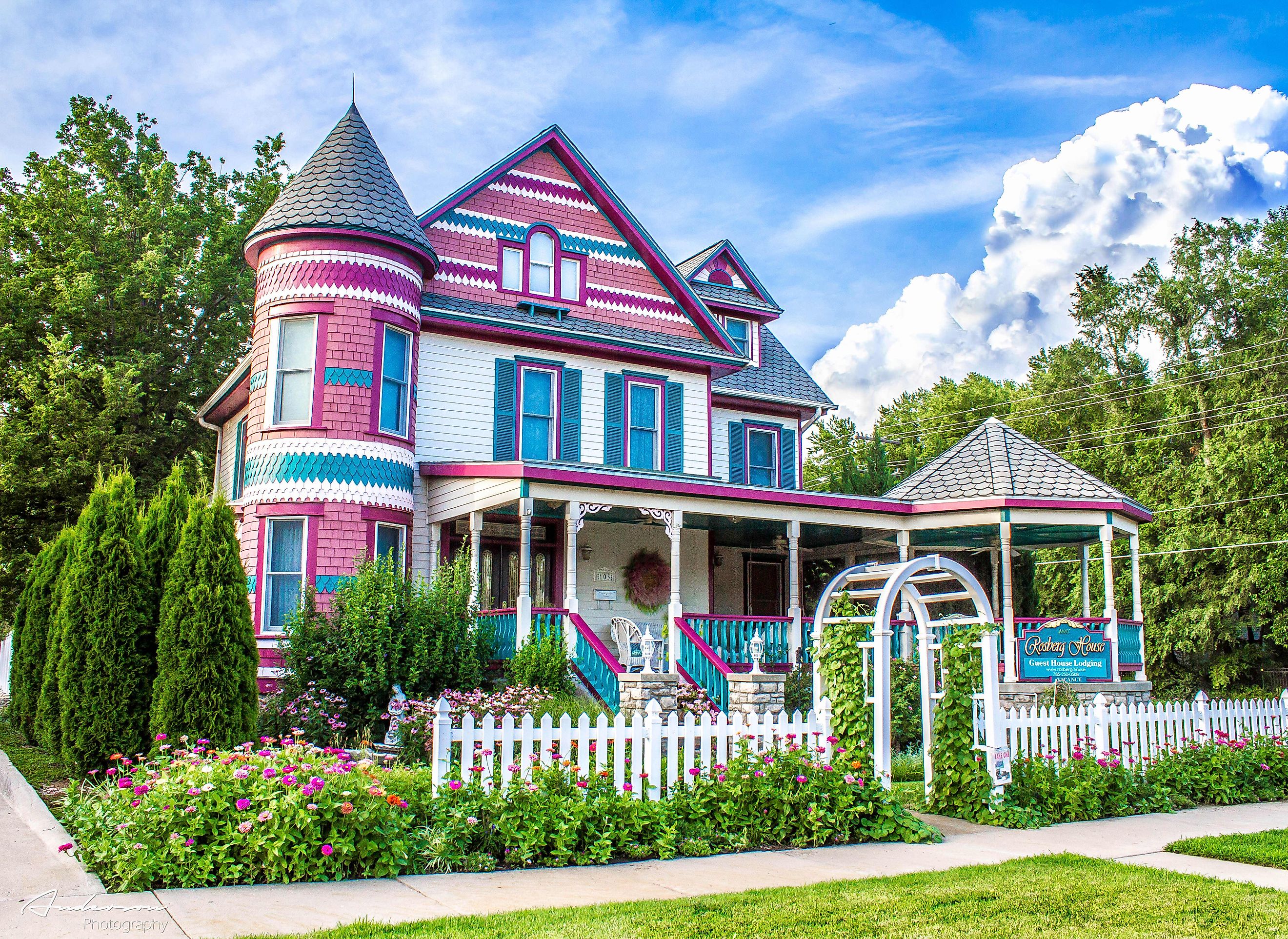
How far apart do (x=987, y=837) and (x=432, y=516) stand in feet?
33.7

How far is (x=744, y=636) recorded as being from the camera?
53.5 ft

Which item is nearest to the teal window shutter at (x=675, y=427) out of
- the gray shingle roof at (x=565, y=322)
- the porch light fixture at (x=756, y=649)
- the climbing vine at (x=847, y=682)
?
the gray shingle roof at (x=565, y=322)

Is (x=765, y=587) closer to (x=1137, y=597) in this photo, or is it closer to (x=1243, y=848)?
(x=1137, y=597)

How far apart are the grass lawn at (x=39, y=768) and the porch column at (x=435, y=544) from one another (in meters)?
5.82

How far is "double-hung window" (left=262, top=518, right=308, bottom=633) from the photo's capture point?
1510 cm

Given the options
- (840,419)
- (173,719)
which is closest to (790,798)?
(173,719)

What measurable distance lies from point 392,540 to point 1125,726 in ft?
34.0

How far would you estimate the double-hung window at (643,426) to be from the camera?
760 inches

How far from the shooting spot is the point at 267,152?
30.6 m

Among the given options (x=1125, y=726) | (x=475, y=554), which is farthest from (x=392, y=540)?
(x=1125, y=726)

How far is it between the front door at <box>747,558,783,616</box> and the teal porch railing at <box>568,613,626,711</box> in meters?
7.25

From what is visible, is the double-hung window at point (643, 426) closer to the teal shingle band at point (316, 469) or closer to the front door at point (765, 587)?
the front door at point (765, 587)

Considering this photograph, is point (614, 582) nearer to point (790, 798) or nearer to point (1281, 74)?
point (790, 798)

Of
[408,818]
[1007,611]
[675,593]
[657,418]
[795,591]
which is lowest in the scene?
[408,818]
